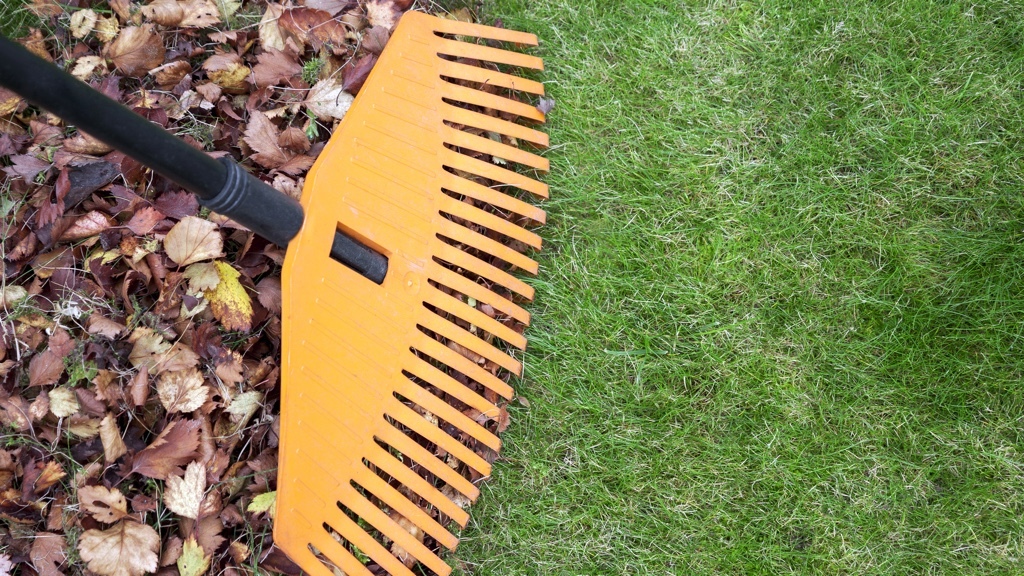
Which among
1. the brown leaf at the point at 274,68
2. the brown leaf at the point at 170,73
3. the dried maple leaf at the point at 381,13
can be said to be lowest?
the brown leaf at the point at 170,73

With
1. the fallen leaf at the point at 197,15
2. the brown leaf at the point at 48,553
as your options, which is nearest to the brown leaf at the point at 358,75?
the fallen leaf at the point at 197,15

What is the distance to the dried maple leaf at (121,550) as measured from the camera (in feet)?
5.52

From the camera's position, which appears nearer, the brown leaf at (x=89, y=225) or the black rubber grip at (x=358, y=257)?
the black rubber grip at (x=358, y=257)

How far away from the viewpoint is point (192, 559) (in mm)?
1722

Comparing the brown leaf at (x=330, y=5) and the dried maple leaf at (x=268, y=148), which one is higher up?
the brown leaf at (x=330, y=5)

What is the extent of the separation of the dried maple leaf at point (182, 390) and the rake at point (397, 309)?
1.01 feet

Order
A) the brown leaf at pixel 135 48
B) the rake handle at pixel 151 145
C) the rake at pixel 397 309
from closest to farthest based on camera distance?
the rake handle at pixel 151 145, the rake at pixel 397 309, the brown leaf at pixel 135 48

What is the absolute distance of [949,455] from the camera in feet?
6.10

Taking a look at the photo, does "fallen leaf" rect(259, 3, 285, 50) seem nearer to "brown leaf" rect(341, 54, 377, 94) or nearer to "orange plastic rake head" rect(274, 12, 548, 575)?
"brown leaf" rect(341, 54, 377, 94)

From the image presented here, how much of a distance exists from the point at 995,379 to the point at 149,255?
236 cm

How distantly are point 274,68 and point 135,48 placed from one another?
410mm

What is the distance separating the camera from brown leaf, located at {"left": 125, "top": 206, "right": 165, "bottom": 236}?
1.86m

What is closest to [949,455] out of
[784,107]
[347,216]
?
[784,107]

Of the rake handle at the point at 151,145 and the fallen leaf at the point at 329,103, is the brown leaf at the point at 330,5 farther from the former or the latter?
the rake handle at the point at 151,145
